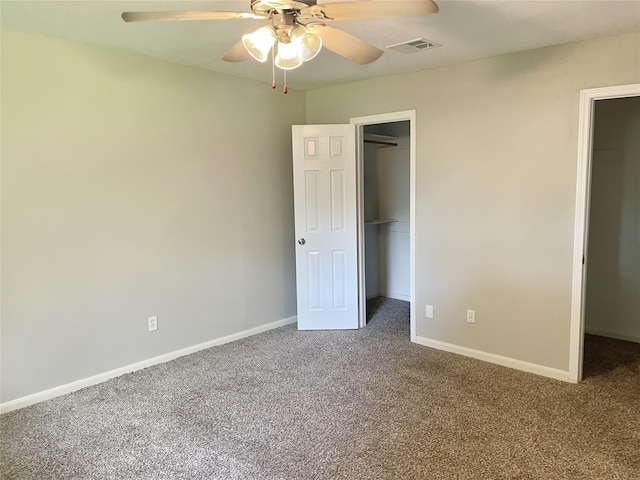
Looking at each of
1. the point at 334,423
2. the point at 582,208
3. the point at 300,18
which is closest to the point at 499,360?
the point at 582,208

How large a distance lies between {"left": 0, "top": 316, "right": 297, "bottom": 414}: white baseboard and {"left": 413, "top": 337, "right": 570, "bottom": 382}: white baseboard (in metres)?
1.51

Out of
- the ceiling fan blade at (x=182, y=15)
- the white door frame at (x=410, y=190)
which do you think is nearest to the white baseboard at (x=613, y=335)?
the white door frame at (x=410, y=190)

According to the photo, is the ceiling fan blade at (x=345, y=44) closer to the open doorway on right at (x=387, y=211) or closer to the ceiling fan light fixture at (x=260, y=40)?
the ceiling fan light fixture at (x=260, y=40)

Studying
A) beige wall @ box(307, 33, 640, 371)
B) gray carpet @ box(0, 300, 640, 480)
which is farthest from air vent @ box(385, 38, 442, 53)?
gray carpet @ box(0, 300, 640, 480)

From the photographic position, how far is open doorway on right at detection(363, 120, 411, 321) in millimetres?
5605

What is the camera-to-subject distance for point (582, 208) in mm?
3141

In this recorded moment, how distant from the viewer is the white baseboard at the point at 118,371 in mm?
2987

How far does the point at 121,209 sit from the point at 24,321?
3.14 ft

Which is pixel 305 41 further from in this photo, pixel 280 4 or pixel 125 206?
pixel 125 206

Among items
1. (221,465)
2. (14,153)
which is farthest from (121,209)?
(221,465)

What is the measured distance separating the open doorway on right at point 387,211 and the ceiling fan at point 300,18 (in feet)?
11.0

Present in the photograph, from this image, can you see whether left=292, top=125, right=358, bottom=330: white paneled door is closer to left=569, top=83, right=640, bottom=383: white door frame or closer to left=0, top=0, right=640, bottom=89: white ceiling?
left=0, top=0, right=640, bottom=89: white ceiling

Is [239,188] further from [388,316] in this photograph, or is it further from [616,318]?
[616,318]

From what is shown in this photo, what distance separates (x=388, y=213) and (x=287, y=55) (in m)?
3.80
